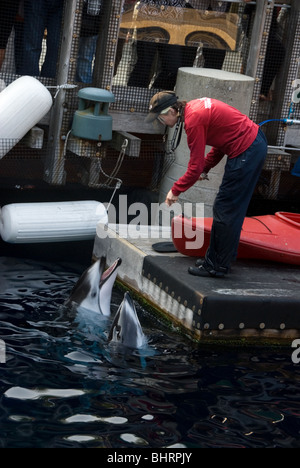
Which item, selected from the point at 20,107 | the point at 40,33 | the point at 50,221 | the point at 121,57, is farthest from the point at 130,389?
the point at 121,57

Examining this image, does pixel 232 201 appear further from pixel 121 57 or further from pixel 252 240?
pixel 121 57

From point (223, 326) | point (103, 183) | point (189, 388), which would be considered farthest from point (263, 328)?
point (103, 183)

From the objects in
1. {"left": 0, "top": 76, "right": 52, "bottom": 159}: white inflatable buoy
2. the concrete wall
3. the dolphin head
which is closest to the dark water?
the dolphin head

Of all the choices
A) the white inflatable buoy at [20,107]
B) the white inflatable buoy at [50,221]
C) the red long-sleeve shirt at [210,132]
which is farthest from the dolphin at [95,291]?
the white inflatable buoy at [20,107]

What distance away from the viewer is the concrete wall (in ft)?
29.2

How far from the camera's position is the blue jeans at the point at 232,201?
22.2ft

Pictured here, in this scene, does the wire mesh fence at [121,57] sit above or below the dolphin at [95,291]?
above

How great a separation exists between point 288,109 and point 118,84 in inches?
87.1

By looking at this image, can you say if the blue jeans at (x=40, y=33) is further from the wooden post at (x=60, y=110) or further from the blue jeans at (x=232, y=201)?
the blue jeans at (x=232, y=201)

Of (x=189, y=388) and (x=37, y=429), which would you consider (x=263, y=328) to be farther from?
(x=37, y=429)

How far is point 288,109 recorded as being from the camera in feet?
33.5

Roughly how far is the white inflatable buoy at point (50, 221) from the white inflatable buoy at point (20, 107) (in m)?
0.70

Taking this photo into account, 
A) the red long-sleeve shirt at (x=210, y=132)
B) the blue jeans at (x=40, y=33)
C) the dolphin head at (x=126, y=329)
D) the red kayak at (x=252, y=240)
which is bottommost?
the dolphin head at (x=126, y=329)

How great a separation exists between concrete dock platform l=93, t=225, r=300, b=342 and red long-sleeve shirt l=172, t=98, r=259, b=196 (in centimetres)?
83
